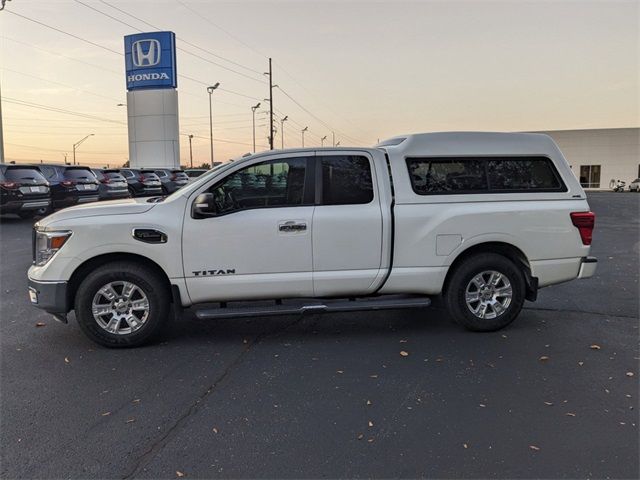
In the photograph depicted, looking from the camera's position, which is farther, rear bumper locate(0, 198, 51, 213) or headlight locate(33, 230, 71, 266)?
rear bumper locate(0, 198, 51, 213)

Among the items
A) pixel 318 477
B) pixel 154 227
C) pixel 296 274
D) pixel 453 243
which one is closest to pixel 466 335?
pixel 453 243

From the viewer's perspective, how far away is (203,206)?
4.89 m

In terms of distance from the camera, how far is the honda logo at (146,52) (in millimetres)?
48188

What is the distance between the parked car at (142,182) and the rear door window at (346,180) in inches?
813

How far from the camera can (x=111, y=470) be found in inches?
118

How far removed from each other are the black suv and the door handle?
13.8m

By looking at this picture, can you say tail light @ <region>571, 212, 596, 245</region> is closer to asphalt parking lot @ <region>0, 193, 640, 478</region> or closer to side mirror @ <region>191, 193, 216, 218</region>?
Result: asphalt parking lot @ <region>0, 193, 640, 478</region>

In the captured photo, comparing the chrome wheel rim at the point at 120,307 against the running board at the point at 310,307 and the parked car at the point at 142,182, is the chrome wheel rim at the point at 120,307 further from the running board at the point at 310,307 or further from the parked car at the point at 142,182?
the parked car at the point at 142,182

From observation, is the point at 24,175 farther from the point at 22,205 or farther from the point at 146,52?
the point at 146,52

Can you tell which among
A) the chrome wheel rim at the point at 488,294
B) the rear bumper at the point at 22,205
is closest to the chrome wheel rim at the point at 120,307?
the chrome wheel rim at the point at 488,294

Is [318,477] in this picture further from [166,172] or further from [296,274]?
[166,172]

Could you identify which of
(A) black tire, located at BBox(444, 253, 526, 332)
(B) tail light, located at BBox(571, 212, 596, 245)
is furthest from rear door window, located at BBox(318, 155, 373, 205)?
(B) tail light, located at BBox(571, 212, 596, 245)

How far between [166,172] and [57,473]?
88.8ft

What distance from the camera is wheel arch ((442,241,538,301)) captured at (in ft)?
17.7
